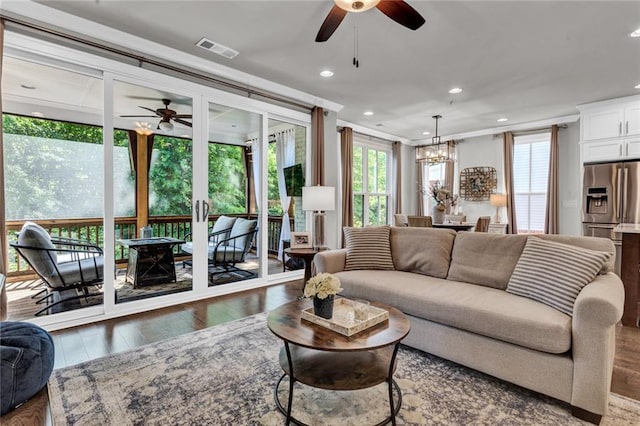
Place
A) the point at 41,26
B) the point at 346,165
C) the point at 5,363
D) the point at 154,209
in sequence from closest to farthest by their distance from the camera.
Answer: the point at 5,363 → the point at 41,26 → the point at 154,209 → the point at 346,165

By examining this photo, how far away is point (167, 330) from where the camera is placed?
289 cm

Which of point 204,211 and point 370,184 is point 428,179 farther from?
point 204,211

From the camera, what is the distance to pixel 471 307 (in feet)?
6.91

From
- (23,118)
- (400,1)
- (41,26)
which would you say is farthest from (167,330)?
(23,118)

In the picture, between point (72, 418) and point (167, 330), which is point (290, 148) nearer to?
point (167, 330)

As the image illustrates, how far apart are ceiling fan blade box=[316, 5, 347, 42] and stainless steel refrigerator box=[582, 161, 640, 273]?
4803 millimetres

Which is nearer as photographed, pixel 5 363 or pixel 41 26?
pixel 5 363

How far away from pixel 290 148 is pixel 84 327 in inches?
139

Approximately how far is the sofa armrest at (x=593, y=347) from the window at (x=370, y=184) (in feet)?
16.4

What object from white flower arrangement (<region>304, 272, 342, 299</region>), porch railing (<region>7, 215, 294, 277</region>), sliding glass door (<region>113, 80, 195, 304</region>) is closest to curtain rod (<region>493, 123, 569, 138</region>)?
porch railing (<region>7, 215, 294, 277</region>)

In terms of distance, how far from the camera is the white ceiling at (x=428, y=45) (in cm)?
273

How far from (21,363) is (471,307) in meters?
2.28

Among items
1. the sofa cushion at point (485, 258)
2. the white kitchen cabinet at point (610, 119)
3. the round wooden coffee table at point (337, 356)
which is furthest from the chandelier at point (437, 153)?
the round wooden coffee table at point (337, 356)

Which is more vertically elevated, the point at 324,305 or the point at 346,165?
the point at 346,165
